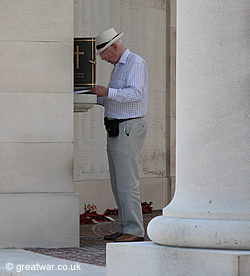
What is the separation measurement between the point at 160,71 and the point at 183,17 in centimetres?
884

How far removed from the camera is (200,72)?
4281mm

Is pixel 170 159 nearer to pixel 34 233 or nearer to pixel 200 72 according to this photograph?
pixel 34 233

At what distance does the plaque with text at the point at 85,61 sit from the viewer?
7.39 metres

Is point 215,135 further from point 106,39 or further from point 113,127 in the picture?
point 106,39

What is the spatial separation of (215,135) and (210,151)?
0.28 ft

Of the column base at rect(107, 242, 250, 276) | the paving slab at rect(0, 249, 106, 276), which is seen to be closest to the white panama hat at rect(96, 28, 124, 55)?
the paving slab at rect(0, 249, 106, 276)

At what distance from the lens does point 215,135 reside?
4.20 meters

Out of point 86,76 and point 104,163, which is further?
point 104,163

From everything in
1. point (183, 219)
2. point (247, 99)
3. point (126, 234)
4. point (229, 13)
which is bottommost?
point (126, 234)

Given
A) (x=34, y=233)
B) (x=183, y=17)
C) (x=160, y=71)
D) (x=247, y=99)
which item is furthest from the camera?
(x=160, y=71)

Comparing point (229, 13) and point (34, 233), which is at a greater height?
point (229, 13)

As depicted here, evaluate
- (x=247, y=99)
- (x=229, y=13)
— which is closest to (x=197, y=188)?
(x=247, y=99)

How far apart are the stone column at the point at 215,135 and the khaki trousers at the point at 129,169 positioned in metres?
2.79

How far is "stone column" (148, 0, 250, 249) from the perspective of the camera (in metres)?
4.12
